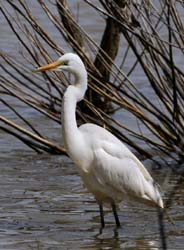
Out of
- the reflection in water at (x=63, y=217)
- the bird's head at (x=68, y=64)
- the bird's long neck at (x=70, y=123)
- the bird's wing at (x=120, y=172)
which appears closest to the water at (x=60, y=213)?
the reflection in water at (x=63, y=217)

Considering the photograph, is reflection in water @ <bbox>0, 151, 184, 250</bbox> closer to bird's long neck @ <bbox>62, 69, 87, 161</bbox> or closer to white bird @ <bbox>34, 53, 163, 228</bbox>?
white bird @ <bbox>34, 53, 163, 228</bbox>

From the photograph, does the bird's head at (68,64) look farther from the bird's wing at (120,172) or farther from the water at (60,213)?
the water at (60,213)

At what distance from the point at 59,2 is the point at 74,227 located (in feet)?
5.34

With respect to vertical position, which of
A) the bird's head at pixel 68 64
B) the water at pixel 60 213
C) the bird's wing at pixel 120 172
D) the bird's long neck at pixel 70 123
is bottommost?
the water at pixel 60 213

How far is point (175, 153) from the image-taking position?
8.16m

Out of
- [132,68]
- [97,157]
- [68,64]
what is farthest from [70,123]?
[132,68]

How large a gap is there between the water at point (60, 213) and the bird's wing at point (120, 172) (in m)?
0.19

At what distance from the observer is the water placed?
5.99 m

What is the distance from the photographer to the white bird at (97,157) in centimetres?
632

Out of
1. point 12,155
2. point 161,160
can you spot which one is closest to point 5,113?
point 12,155

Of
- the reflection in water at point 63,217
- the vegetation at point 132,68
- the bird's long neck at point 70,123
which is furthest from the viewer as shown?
the vegetation at point 132,68

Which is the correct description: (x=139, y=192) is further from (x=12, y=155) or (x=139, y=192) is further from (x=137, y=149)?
(x=12, y=155)

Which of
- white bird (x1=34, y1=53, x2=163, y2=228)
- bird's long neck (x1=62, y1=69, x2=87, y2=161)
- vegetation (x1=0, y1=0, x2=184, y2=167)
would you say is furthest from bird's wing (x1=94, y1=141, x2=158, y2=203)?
vegetation (x1=0, y1=0, x2=184, y2=167)

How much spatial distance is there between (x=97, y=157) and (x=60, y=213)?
643 mm
